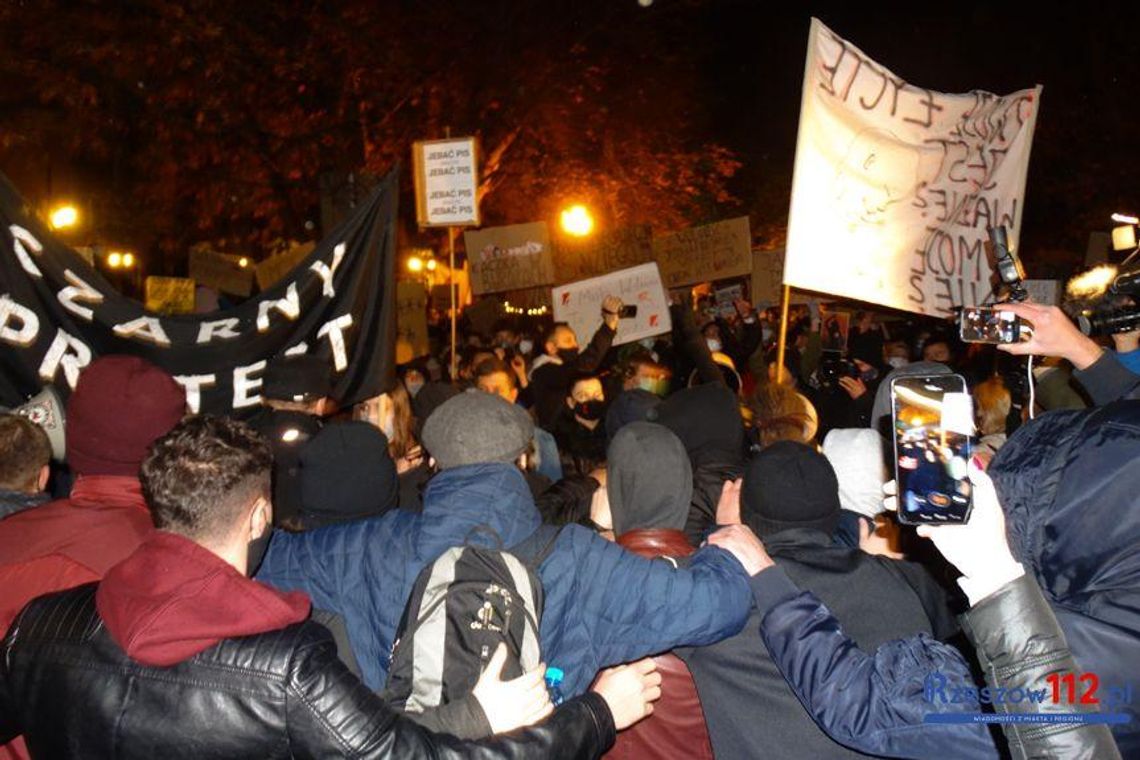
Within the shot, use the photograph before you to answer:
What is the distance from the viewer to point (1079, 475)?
1.58 metres

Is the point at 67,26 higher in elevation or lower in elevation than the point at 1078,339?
→ higher

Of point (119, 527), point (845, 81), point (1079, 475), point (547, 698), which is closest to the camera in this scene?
point (1079, 475)

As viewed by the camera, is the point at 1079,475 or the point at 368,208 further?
the point at 368,208

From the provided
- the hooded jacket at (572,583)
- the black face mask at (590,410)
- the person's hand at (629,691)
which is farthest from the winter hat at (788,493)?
the black face mask at (590,410)

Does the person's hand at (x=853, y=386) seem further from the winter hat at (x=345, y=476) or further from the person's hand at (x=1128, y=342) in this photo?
the winter hat at (x=345, y=476)

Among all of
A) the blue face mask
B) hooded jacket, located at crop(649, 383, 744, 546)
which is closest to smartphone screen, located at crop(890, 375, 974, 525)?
the blue face mask

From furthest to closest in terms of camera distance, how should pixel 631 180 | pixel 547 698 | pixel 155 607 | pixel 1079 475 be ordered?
pixel 631 180 < pixel 547 698 < pixel 155 607 < pixel 1079 475

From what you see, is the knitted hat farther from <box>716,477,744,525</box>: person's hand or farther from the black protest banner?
<box>716,477,744,525</box>: person's hand

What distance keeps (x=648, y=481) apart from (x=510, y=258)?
9.23 m

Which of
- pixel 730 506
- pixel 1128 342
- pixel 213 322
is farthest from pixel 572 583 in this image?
pixel 213 322

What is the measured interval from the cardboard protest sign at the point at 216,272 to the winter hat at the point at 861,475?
9.22m

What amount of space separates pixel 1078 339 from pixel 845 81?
10.8ft

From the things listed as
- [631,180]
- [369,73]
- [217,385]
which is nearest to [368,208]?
[217,385]

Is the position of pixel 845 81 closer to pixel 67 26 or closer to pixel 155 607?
pixel 155 607
